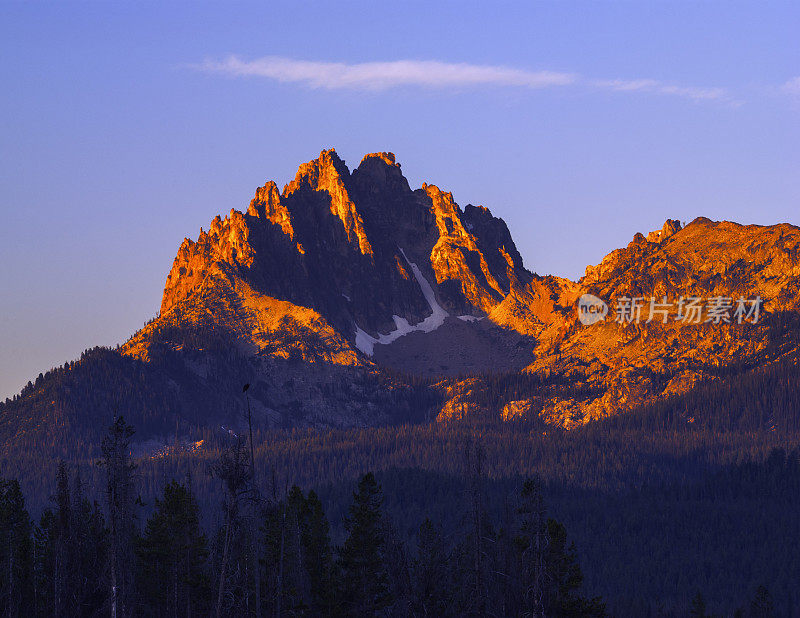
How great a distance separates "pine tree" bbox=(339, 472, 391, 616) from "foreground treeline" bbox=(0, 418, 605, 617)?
0.28 ft

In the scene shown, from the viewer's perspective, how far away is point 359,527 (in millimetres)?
113062

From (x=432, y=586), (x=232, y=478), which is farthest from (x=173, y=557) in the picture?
(x=232, y=478)

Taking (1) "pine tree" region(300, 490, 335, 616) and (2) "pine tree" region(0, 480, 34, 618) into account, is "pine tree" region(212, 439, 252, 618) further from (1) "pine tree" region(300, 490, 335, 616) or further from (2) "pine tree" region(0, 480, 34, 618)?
(2) "pine tree" region(0, 480, 34, 618)

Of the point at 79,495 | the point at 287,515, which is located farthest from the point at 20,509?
the point at 287,515

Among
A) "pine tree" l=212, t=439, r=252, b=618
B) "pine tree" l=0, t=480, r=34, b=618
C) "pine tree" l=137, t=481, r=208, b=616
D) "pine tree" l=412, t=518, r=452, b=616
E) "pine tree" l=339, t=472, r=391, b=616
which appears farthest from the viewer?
"pine tree" l=137, t=481, r=208, b=616

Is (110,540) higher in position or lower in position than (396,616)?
higher

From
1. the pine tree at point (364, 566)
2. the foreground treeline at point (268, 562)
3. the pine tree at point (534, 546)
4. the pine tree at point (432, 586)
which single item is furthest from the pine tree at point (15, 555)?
the pine tree at point (534, 546)

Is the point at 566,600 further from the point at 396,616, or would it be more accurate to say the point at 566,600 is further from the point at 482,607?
the point at 396,616

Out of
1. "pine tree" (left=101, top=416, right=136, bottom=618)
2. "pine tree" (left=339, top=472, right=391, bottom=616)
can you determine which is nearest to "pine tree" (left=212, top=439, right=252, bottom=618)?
"pine tree" (left=101, top=416, right=136, bottom=618)

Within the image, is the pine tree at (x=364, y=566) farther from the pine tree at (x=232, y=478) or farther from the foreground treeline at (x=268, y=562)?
the pine tree at (x=232, y=478)

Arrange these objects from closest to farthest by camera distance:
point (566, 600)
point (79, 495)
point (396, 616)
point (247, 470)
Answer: point (247, 470)
point (566, 600)
point (396, 616)
point (79, 495)

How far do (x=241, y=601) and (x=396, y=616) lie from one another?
1639cm

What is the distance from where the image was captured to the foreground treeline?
9894cm

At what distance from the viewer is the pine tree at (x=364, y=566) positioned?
366ft
